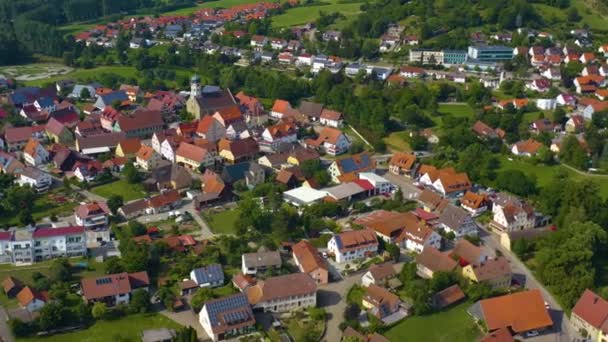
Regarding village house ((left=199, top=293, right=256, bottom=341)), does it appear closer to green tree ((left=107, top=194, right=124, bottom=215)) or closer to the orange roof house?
the orange roof house

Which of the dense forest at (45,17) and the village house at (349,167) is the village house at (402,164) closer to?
the village house at (349,167)

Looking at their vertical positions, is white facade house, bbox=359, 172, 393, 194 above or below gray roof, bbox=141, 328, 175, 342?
below

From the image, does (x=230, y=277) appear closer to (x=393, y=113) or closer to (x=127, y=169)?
(x=127, y=169)

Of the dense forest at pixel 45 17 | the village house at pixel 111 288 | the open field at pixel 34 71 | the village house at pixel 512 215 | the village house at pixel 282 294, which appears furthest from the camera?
the dense forest at pixel 45 17

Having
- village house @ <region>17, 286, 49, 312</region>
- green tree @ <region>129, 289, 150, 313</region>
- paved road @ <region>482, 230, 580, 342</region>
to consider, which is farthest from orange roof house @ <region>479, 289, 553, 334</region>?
village house @ <region>17, 286, 49, 312</region>

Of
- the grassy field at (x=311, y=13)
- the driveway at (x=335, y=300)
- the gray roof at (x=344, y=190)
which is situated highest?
the grassy field at (x=311, y=13)

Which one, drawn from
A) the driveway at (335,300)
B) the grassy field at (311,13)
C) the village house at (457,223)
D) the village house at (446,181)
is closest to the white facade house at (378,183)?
the village house at (446,181)
